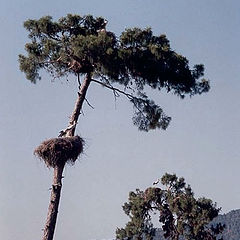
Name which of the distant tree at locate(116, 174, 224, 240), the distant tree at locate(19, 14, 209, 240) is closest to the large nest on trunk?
the distant tree at locate(19, 14, 209, 240)

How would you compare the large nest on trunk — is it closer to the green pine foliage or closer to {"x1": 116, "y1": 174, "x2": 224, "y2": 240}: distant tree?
the green pine foliage

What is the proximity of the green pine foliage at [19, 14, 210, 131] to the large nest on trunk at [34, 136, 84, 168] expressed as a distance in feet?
8.17

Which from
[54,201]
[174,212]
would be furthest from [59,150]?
[174,212]

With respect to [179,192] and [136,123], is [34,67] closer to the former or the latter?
[136,123]

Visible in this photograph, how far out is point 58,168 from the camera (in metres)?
16.4

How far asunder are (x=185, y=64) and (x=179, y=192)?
1981cm

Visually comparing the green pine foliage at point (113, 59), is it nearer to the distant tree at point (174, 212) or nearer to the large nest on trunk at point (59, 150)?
the large nest on trunk at point (59, 150)

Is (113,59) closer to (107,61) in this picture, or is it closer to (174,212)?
(107,61)

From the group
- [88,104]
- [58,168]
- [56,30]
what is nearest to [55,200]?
[58,168]

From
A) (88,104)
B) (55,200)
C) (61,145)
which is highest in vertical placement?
(88,104)

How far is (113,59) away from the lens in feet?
55.7

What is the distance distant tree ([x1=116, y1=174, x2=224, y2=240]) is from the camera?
3589cm

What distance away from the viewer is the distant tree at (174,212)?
35.9 m

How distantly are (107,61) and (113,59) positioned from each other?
0.19 metres
